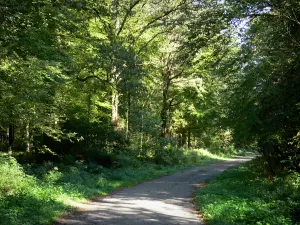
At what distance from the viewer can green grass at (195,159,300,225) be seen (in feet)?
27.5

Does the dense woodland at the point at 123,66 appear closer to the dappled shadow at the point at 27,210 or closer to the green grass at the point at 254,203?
the green grass at the point at 254,203

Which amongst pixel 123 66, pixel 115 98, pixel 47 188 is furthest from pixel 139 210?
pixel 115 98

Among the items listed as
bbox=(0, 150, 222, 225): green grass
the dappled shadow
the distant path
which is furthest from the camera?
the distant path

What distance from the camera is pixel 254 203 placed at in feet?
32.7

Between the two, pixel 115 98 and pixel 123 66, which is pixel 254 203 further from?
pixel 115 98

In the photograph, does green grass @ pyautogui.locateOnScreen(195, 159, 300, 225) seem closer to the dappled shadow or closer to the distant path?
the distant path

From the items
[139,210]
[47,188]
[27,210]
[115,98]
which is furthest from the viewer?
[115,98]

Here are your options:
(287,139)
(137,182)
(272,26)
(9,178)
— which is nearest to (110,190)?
(137,182)

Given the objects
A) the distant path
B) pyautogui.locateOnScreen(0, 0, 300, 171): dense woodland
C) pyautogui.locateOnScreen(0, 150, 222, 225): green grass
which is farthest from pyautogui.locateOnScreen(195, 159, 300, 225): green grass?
pyautogui.locateOnScreen(0, 150, 222, 225): green grass

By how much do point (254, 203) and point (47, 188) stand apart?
7.03 m

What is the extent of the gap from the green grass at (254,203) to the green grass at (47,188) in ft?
14.0

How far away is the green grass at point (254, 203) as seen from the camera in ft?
27.5

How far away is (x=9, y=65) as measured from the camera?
11.1 m

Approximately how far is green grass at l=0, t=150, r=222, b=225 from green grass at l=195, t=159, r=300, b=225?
14.0 ft
